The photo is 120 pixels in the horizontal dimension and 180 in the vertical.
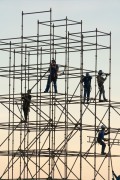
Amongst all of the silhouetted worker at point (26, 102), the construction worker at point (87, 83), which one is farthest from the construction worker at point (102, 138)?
the silhouetted worker at point (26, 102)

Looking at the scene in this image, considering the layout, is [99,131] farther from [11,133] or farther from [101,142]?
[11,133]

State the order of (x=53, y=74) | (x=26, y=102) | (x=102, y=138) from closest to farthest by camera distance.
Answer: (x=53, y=74)
(x=26, y=102)
(x=102, y=138)

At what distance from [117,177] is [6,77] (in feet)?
27.4

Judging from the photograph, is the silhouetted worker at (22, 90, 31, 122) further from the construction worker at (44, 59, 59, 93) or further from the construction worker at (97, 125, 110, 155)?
the construction worker at (97, 125, 110, 155)

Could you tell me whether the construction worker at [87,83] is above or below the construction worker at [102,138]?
above

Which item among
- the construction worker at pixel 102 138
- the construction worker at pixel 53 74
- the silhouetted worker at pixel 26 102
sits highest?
the construction worker at pixel 53 74

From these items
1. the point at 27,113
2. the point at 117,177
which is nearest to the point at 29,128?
the point at 27,113

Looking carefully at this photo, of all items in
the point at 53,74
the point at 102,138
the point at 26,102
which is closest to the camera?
the point at 53,74

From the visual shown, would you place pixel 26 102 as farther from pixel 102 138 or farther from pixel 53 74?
pixel 102 138

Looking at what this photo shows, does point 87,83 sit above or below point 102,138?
above

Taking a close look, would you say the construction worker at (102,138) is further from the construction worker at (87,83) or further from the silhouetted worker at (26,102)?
the silhouetted worker at (26,102)

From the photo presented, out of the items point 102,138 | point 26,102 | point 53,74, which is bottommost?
point 102,138

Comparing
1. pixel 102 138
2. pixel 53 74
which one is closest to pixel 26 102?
pixel 53 74

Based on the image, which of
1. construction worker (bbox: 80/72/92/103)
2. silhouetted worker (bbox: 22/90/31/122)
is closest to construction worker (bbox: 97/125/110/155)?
construction worker (bbox: 80/72/92/103)
